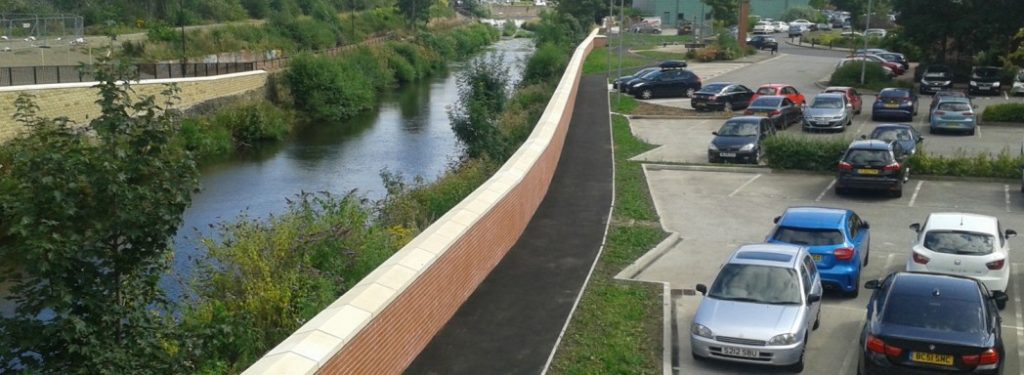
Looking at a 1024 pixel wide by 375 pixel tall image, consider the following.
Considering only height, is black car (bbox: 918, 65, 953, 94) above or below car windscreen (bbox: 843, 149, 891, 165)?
above

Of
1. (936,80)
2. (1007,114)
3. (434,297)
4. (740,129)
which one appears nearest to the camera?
(434,297)

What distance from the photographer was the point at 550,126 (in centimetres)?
2372

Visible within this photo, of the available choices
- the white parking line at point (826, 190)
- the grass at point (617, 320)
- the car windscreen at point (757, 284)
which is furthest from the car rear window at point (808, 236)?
the white parking line at point (826, 190)

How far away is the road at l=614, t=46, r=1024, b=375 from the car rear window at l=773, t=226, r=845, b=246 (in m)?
0.88

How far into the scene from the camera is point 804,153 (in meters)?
25.4

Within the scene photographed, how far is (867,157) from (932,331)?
12422 mm

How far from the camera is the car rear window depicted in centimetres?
1484

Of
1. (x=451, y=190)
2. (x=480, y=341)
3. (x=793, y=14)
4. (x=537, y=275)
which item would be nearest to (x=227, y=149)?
(x=451, y=190)

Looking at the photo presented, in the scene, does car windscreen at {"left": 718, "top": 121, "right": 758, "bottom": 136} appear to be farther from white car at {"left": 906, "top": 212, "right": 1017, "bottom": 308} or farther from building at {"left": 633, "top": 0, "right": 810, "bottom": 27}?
building at {"left": 633, "top": 0, "right": 810, "bottom": 27}

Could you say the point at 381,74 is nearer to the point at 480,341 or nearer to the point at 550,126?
the point at 550,126

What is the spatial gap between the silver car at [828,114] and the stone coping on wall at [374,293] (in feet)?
59.3

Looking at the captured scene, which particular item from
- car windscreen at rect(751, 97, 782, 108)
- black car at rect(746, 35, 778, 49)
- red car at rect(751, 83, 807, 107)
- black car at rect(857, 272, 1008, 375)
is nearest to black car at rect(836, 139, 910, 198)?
black car at rect(857, 272, 1008, 375)

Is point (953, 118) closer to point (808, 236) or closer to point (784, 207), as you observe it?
point (784, 207)

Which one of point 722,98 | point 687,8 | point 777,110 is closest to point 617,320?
point 777,110
